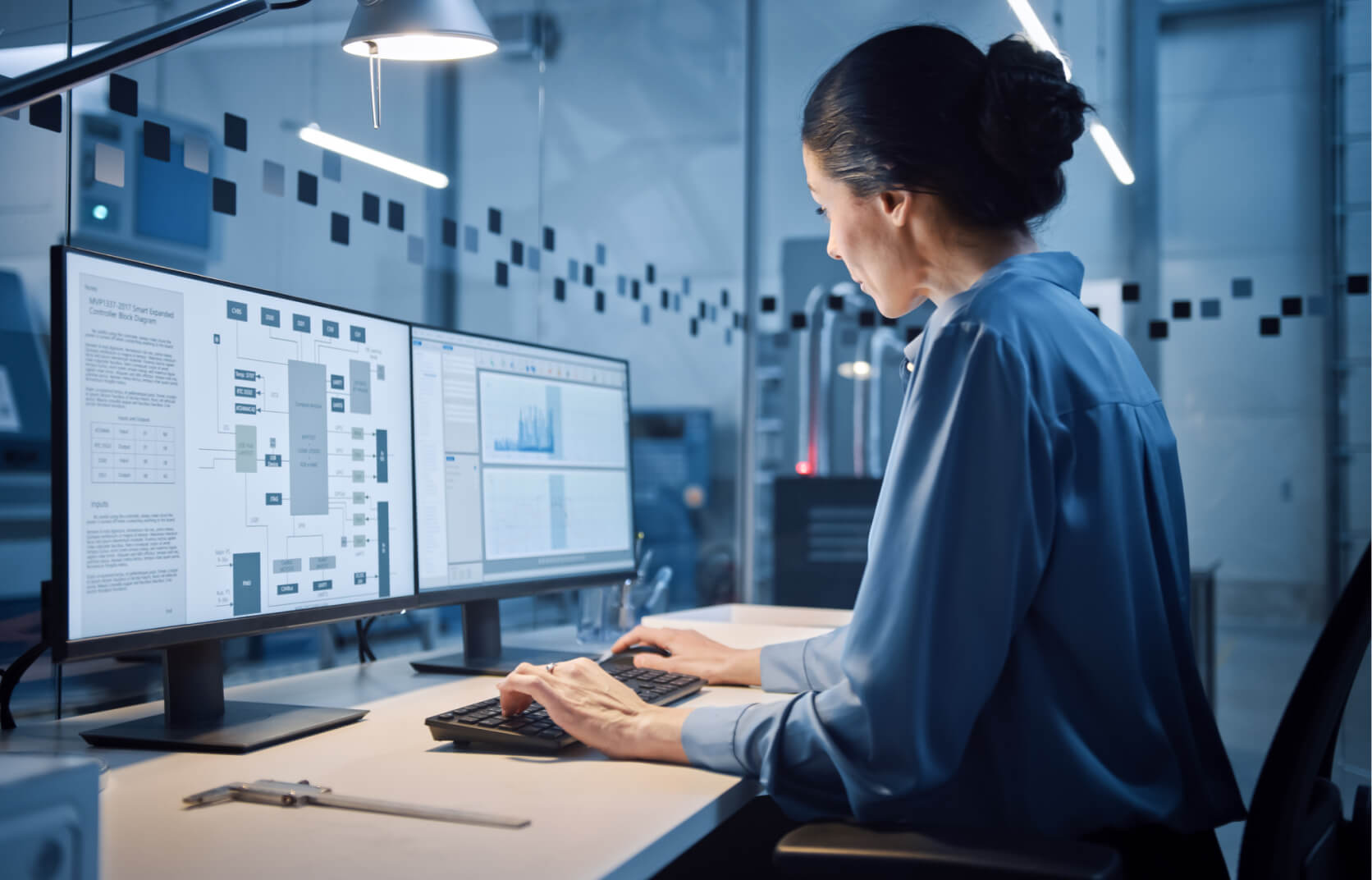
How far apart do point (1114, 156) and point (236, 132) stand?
2796 mm

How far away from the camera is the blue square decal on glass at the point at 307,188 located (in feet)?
6.17

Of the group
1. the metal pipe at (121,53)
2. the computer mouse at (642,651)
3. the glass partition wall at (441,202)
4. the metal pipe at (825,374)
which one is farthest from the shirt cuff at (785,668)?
the metal pipe at (825,374)

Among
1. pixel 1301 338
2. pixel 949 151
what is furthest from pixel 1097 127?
pixel 949 151

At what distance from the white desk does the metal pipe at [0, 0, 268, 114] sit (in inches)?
22.3

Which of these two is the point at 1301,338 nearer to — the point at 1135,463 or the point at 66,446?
the point at 1135,463

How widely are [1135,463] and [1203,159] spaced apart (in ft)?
9.68

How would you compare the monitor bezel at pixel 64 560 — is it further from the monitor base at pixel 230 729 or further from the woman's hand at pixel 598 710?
the woman's hand at pixel 598 710

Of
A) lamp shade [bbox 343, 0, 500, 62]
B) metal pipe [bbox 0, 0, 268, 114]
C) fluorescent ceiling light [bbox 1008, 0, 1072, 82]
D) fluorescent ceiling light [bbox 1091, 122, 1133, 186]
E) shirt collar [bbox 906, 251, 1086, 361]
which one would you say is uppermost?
fluorescent ceiling light [bbox 1008, 0, 1072, 82]

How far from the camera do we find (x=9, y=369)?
1334 millimetres

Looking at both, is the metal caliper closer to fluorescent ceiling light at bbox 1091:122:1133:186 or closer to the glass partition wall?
the glass partition wall

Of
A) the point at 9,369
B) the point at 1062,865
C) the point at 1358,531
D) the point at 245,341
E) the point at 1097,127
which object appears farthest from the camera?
the point at 1097,127

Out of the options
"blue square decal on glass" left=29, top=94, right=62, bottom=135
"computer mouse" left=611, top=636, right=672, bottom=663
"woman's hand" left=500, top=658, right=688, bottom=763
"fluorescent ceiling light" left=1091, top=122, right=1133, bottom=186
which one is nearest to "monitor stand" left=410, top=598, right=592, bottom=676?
"computer mouse" left=611, top=636, right=672, bottom=663

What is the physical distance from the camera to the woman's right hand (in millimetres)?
1411

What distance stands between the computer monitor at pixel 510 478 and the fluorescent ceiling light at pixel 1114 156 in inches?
92.8
